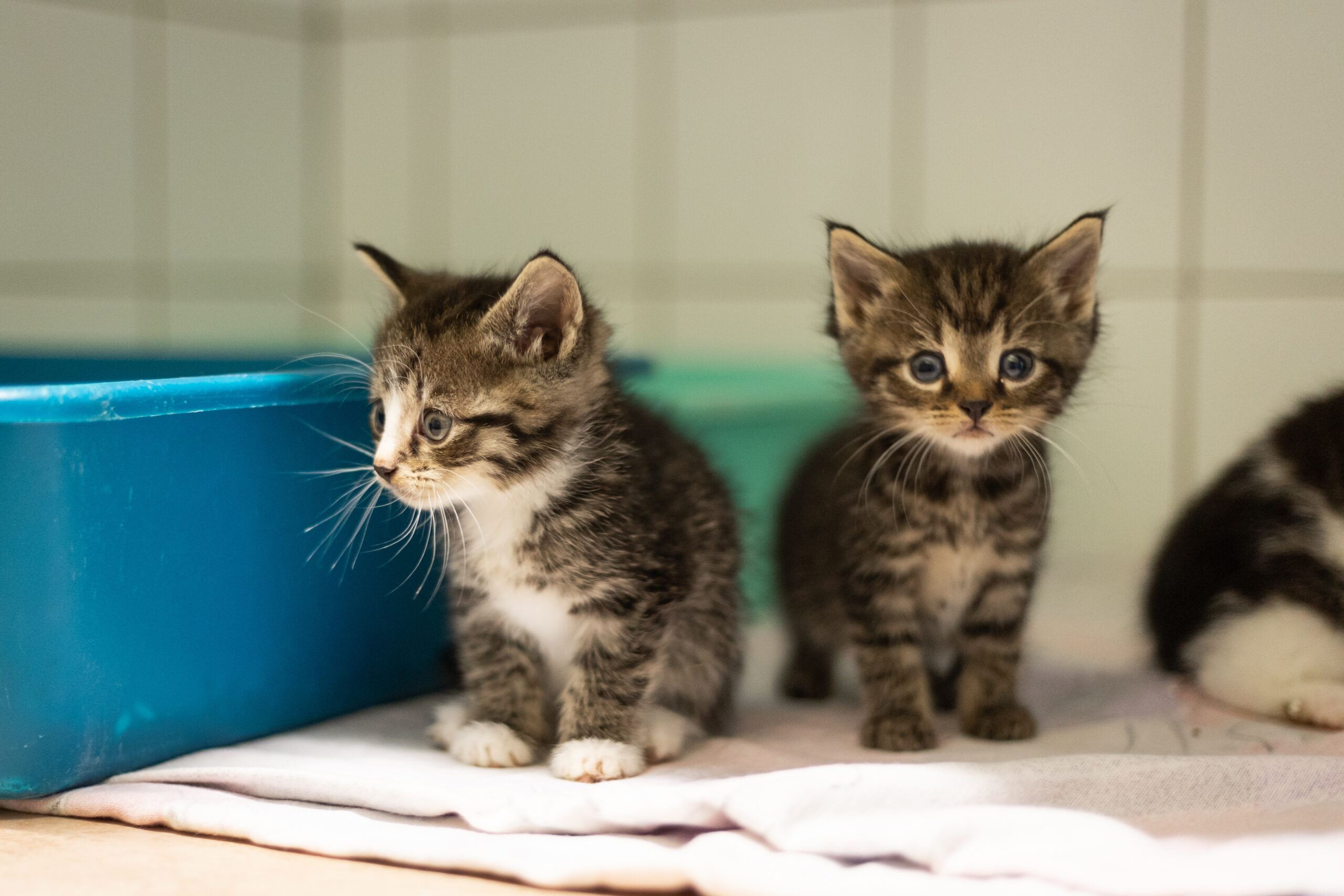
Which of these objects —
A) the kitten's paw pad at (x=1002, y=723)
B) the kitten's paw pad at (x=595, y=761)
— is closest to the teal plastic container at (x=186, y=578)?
the kitten's paw pad at (x=595, y=761)

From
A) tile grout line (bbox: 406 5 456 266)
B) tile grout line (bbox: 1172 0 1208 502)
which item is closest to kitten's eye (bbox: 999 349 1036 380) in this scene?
tile grout line (bbox: 1172 0 1208 502)

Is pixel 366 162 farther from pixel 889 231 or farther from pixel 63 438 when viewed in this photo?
pixel 63 438

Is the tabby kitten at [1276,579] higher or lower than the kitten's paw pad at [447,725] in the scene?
higher

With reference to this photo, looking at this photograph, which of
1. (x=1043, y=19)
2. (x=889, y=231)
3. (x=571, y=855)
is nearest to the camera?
(x=571, y=855)

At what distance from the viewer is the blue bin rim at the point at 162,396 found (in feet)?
4.82

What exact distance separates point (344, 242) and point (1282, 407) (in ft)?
8.49

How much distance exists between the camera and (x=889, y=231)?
9.95ft

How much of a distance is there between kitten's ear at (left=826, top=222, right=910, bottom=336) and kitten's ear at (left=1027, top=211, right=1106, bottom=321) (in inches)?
Answer: 8.2

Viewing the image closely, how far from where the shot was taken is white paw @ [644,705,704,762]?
1798 mm

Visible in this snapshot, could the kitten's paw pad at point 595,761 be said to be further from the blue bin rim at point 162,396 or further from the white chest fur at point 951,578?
the blue bin rim at point 162,396

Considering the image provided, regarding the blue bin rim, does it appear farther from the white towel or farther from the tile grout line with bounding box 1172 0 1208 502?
the tile grout line with bounding box 1172 0 1208 502

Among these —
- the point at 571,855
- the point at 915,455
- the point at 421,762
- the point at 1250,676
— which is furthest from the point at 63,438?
the point at 1250,676

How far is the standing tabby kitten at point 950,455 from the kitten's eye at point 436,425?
2.13 ft

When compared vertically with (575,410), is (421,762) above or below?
below
